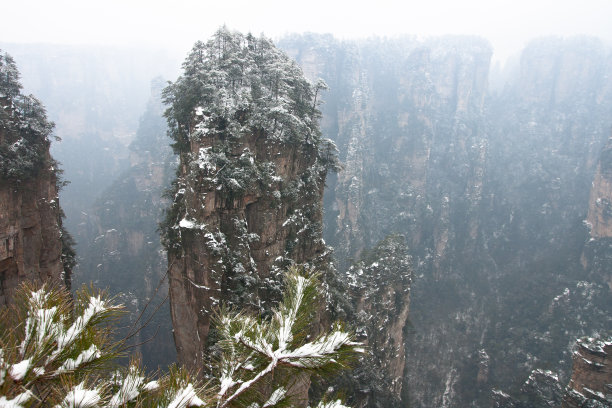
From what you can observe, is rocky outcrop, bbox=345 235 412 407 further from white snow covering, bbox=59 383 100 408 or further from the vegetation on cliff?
white snow covering, bbox=59 383 100 408

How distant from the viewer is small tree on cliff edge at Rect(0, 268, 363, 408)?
→ 2053 millimetres

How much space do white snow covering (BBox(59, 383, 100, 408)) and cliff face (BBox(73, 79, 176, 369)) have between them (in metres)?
39.2

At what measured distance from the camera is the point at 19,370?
1.91 metres

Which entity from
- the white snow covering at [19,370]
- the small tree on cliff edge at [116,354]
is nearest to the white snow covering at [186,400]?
the small tree on cliff edge at [116,354]

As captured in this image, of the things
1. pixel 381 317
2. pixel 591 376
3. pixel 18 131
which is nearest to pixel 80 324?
pixel 18 131

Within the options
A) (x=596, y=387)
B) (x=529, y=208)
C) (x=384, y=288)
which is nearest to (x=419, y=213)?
(x=529, y=208)

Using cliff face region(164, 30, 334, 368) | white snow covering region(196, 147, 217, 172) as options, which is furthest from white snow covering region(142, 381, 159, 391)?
white snow covering region(196, 147, 217, 172)

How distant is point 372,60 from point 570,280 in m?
61.3

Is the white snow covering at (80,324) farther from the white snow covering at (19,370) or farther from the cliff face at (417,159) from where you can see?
the cliff face at (417,159)

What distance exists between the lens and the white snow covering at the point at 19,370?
1.89 metres

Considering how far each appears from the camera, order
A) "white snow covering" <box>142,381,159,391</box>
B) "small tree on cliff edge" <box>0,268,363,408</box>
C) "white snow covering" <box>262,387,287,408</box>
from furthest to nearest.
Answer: "white snow covering" <box>262,387,287,408</box>
"white snow covering" <box>142,381,159,391</box>
"small tree on cliff edge" <box>0,268,363,408</box>

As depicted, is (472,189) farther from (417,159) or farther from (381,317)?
(381,317)

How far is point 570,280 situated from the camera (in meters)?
46.5

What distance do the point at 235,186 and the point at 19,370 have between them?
440 inches
